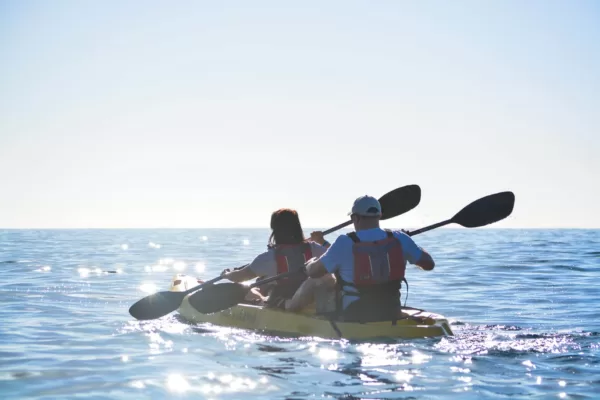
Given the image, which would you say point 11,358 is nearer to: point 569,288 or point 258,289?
point 258,289

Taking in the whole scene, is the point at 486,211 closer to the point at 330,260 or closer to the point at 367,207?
the point at 367,207

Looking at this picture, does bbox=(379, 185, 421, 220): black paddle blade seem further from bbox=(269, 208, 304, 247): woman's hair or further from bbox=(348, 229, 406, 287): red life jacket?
bbox=(348, 229, 406, 287): red life jacket

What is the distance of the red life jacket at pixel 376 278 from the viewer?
29.0ft

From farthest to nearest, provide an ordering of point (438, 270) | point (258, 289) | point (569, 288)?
1. point (438, 270)
2. point (569, 288)
3. point (258, 289)

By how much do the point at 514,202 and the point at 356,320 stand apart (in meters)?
3.47

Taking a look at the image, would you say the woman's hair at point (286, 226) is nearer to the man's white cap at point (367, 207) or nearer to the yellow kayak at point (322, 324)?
Answer: the yellow kayak at point (322, 324)

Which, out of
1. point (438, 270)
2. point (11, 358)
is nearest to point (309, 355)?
point (11, 358)

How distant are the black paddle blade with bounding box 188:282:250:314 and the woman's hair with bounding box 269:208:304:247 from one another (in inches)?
36.1

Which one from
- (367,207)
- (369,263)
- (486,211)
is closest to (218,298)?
(369,263)

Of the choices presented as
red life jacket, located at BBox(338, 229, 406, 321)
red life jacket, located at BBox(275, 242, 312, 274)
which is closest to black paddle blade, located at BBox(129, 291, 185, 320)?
red life jacket, located at BBox(275, 242, 312, 274)

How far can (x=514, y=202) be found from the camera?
36.4 feet

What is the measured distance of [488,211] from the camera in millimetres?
11047

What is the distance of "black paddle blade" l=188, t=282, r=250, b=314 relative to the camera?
10.3 meters

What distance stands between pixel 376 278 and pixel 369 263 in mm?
212
